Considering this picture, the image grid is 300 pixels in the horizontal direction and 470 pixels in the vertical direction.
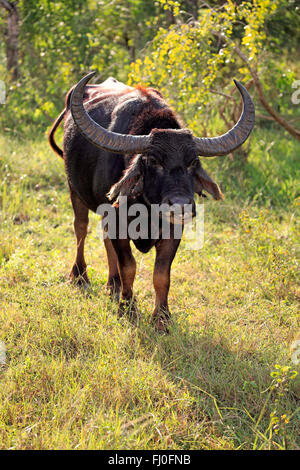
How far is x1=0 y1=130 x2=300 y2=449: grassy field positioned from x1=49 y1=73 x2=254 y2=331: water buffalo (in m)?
0.34

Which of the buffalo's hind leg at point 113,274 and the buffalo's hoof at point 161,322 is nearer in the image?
the buffalo's hoof at point 161,322

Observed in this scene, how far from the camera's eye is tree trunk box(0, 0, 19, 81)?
10.2m

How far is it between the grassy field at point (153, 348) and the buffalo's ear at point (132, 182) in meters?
0.93

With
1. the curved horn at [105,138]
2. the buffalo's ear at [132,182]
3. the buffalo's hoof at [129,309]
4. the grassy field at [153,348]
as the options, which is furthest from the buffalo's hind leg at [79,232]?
the curved horn at [105,138]

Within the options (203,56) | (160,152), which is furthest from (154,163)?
(203,56)

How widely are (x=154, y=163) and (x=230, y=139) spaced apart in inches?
24.5

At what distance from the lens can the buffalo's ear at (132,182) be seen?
374 cm

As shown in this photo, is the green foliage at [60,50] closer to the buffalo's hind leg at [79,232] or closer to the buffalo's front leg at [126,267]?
the buffalo's hind leg at [79,232]

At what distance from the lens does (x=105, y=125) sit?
4441mm

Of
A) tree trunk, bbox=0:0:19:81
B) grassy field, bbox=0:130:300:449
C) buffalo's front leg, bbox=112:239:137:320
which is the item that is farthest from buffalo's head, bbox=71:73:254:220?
tree trunk, bbox=0:0:19:81

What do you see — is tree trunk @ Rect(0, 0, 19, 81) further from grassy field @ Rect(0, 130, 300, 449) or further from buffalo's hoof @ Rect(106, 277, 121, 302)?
buffalo's hoof @ Rect(106, 277, 121, 302)

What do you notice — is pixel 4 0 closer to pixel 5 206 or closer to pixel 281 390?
pixel 5 206

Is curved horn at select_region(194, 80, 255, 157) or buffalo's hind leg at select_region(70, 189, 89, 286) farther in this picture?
buffalo's hind leg at select_region(70, 189, 89, 286)

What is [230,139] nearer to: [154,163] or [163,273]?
[154,163]
